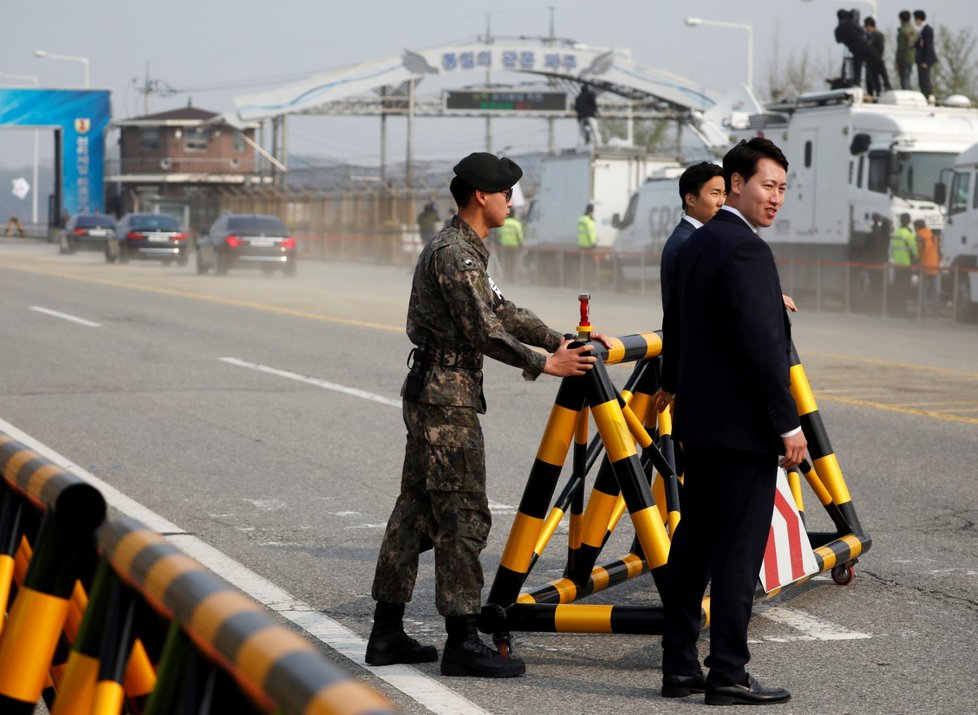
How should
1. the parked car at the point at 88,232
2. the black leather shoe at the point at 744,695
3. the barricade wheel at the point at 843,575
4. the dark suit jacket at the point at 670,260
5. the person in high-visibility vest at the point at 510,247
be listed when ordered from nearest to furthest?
the black leather shoe at the point at 744,695, the dark suit jacket at the point at 670,260, the barricade wheel at the point at 843,575, the person in high-visibility vest at the point at 510,247, the parked car at the point at 88,232

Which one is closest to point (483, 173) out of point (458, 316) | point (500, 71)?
point (458, 316)

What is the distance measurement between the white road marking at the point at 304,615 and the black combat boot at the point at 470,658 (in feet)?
0.32

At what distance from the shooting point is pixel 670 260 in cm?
639

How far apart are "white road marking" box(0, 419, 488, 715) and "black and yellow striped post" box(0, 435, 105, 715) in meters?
0.75

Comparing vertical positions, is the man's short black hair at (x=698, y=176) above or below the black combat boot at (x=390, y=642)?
above

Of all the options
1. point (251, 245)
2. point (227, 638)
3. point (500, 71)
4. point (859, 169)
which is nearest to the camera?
point (227, 638)

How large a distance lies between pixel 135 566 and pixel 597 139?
128ft

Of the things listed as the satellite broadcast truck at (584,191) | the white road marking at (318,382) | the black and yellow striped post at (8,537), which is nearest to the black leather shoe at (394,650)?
the black and yellow striped post at (8,537)

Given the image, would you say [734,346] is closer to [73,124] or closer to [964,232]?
[964,232]

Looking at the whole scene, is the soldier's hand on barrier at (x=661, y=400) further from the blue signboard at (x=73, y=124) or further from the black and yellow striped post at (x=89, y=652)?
the blue signboard at (x=73, y=124)

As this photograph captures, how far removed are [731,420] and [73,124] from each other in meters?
77.5

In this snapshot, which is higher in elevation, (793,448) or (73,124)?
(73,124)

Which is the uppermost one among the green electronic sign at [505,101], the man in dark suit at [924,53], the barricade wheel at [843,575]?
the green electronic sign at [505,101]

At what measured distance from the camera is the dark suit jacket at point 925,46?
2880cm
